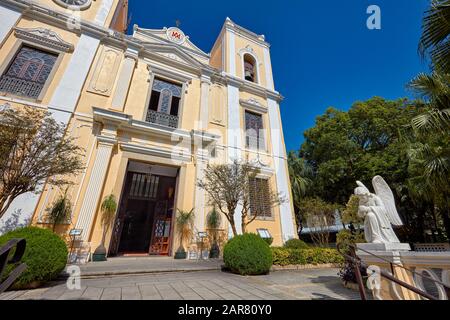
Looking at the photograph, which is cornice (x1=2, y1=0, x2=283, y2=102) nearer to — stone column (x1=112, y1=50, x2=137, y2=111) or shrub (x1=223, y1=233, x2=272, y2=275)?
stone column (x1=112, y1=50, x2=137, y2=111)

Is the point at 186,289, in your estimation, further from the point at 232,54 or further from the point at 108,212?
the point at 232,54

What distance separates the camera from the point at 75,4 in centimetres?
1070

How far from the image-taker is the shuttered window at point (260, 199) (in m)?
10.2

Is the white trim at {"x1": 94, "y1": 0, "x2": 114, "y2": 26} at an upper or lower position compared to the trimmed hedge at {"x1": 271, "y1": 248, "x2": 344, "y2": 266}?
upper

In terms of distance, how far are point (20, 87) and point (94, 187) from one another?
5015 mm

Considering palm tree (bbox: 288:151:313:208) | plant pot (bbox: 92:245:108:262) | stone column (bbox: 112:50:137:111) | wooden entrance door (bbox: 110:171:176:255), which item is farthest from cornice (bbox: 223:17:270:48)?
plant pot (bbox: 92:245:108:262)

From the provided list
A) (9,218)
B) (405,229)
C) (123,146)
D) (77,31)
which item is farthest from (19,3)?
(405,229)

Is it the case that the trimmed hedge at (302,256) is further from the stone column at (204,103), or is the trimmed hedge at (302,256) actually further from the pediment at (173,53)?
the pediment at (173,53)

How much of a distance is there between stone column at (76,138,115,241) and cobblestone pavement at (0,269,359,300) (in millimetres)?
2785

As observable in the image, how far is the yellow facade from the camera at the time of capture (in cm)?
797

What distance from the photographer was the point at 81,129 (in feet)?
26.9

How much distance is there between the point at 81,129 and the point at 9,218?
3.70 m

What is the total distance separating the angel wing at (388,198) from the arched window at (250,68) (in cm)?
1255
